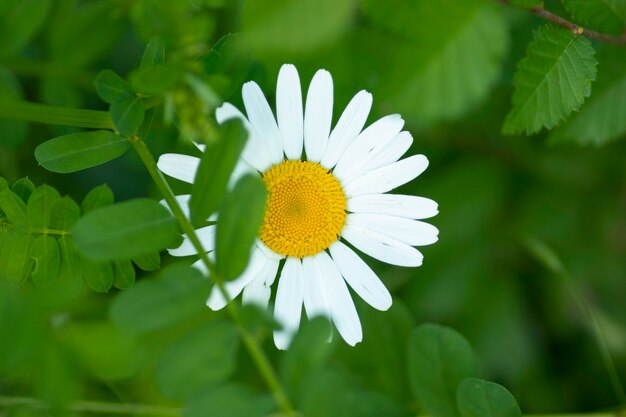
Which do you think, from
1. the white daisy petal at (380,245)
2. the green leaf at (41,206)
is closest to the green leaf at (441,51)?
the white daisy petal at (380,245)

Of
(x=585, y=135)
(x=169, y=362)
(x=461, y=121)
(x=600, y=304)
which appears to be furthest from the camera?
(x=600, y=304)

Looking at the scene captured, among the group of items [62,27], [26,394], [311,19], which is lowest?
[26,394]

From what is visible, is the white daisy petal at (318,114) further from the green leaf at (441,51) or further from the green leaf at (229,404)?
the green leaf at (229,404)

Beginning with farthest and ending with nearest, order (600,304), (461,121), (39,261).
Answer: (600,304), (461,121), (39,261)

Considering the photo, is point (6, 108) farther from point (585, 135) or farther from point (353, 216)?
point (585, 135)

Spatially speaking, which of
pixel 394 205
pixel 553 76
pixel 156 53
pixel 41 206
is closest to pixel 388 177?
pixel 394 205

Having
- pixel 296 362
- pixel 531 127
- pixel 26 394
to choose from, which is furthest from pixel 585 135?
pixel 26 394
